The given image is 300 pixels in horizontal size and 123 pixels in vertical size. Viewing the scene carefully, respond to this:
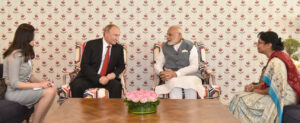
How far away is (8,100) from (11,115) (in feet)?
0.95

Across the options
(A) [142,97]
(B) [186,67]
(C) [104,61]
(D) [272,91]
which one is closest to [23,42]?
(C) [104,61]

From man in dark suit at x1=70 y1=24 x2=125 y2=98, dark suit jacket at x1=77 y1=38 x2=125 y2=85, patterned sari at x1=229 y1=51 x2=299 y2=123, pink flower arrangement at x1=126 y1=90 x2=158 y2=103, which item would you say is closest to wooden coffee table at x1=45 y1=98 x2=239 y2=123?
pink flower arrangement at x1=126 y1=90 x2=158 y2=103

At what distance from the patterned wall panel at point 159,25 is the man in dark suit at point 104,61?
30.1 inches

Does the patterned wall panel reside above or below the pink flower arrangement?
above

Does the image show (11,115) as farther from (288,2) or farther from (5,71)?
(288,2)

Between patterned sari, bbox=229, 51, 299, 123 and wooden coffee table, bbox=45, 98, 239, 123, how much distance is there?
453mm

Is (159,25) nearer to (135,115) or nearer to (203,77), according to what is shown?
(203,77)

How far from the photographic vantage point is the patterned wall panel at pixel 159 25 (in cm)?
469

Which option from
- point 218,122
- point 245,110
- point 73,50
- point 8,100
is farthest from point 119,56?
point 218,122

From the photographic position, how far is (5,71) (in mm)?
3297

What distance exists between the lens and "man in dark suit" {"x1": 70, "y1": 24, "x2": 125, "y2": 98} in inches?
151

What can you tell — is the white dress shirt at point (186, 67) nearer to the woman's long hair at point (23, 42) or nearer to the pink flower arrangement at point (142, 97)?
the pink flower arrangement at point (142, 97)

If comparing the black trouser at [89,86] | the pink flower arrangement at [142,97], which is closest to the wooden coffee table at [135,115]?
the pink flower arrangement at [142,97]

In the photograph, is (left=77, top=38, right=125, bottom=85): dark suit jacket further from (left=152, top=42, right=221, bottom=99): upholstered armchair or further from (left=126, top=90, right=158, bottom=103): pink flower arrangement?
(left=126, top=90, right=158, bottom=103): pink flower arrangement
